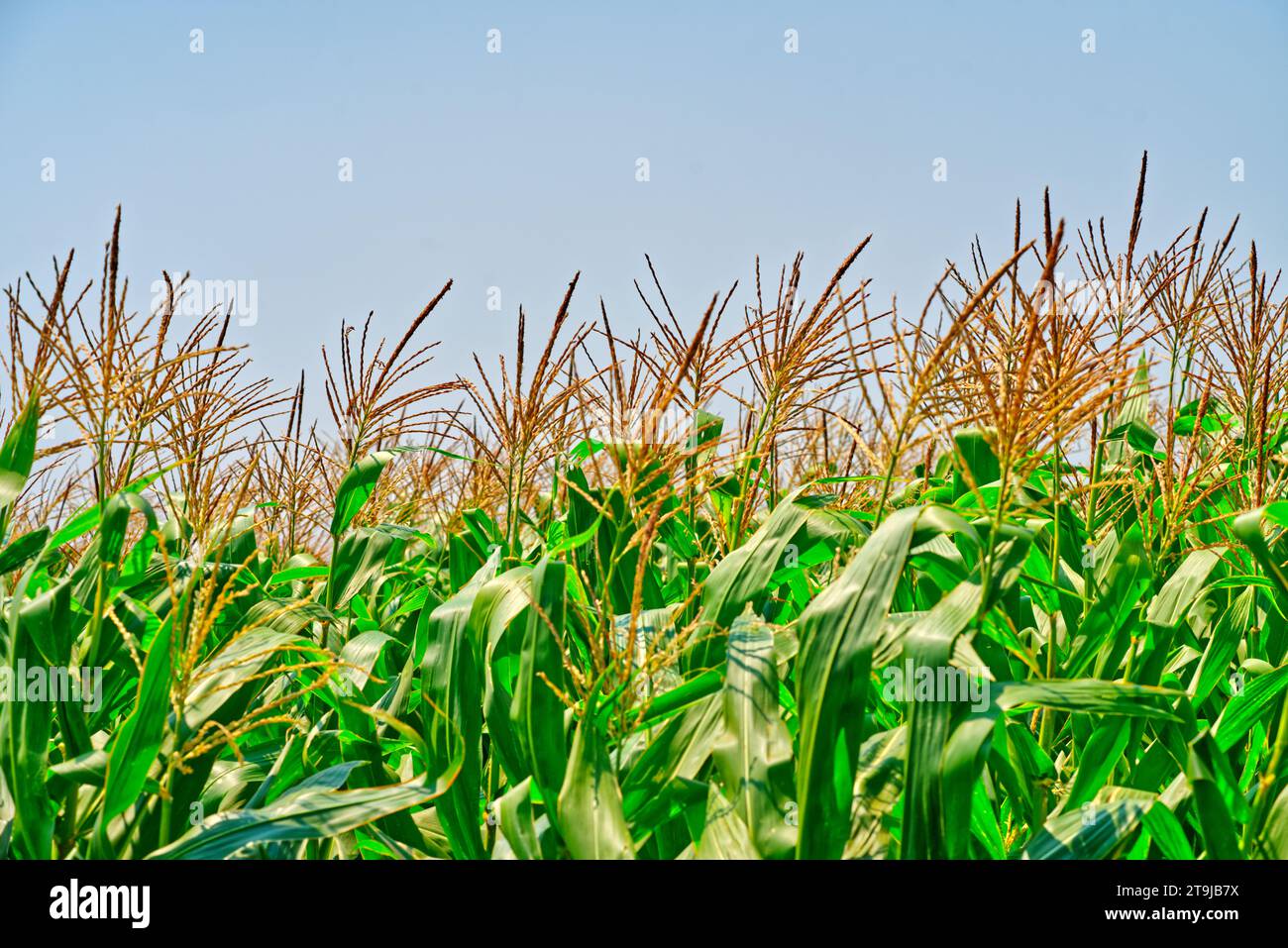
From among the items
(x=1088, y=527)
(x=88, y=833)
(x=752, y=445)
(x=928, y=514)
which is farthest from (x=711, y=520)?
(x=88, y=833)

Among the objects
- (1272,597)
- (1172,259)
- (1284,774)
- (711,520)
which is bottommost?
(1284,774)

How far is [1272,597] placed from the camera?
267cm

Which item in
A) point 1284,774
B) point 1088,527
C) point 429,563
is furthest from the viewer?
point 429,563

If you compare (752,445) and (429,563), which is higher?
(752,445)

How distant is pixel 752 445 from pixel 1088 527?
1022mm

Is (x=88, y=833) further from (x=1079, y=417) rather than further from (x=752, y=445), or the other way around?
(x=1079, y=417)
